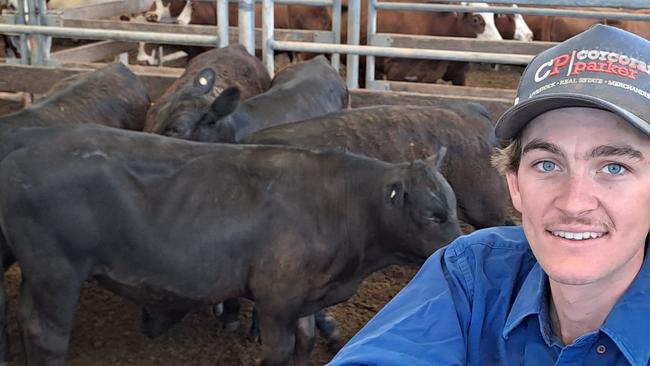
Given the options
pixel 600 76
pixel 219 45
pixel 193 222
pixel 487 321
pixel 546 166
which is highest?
pixel 600 76

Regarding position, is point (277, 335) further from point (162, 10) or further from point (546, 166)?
point (162, 10)

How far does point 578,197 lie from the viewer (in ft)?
4.50

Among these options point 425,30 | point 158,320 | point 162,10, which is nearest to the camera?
point 158,320

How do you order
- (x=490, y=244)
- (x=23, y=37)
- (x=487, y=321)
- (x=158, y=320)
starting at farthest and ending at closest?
(x=23, y=37) < (x=158, y=320) < (x=490, y=244) < (x=487, y=321)

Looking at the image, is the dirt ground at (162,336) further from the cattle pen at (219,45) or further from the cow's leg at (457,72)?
the cow's leg at (457,72)

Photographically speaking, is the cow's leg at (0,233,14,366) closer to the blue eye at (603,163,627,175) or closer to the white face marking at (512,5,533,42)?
the blue eye at (603,163,627,175)

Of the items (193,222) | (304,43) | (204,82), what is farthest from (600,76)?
(304,43)

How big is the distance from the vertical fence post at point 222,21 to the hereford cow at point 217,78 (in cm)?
26

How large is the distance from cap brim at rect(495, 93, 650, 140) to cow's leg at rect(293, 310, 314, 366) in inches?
89.7

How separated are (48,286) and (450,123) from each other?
2484mm

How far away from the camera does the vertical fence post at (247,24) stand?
231 inches

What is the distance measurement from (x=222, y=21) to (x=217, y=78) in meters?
0.65

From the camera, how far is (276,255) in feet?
11.1

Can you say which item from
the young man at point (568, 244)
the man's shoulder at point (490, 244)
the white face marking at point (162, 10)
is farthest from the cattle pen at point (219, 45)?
the young man at point (568, 244)
